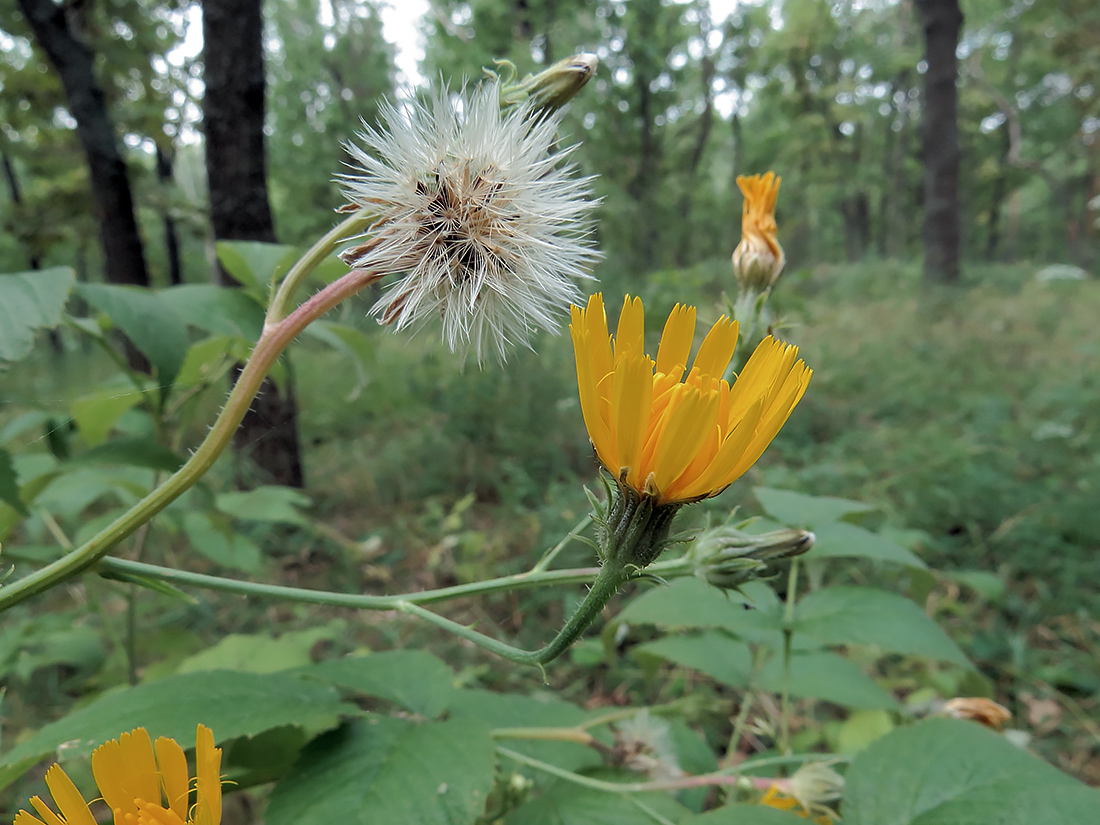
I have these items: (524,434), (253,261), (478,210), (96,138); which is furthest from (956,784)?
(96,138)

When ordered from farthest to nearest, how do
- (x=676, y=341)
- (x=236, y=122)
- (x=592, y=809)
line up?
(x=236, y=122) < (x=592, y=809) < (x=676, y=341)

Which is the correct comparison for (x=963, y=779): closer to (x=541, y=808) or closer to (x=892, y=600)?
(x=892, y=600)

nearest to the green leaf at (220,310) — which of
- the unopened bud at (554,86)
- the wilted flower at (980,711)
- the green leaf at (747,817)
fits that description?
the unopened bud at (554,86)

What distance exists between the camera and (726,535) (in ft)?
1.85

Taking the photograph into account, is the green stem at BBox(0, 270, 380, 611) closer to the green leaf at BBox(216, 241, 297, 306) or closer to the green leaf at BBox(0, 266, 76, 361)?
the green leaf at BBox(0, 266, 76, 361)

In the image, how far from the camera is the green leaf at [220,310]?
2.92 ft

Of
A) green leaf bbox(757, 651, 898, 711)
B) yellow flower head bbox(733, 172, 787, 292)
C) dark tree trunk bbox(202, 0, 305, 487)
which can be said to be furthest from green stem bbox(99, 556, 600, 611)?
dark tree trunk bbox(202, 0, 305, 487)

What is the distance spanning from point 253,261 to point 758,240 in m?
0.86

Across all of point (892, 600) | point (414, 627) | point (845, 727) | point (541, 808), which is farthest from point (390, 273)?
point (414, 627)

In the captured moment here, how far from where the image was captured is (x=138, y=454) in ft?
2.87

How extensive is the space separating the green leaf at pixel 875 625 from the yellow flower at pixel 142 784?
2.66ft

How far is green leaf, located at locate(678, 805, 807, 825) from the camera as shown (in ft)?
2.01

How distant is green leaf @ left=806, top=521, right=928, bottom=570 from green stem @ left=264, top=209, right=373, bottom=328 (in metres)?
0.84

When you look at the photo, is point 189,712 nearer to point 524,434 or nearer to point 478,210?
point 478,210
